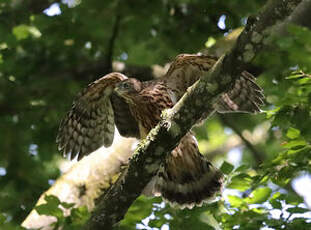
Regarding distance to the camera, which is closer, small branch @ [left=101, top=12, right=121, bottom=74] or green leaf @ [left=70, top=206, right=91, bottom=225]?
green leaf @ [left=70, top=206, right=91, bottom=225]

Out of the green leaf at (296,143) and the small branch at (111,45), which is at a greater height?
the small branch at (111,45)

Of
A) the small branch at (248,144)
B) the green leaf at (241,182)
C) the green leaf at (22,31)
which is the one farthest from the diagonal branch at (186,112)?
the small branch at (248,144)

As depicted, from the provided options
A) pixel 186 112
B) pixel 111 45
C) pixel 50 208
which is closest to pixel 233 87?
pixel 186 112

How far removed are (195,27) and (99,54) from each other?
6.56 ft

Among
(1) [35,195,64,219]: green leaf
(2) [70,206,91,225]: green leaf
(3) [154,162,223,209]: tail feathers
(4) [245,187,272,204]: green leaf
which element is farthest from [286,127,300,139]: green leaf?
(1) [35,195,64,219]: green leaf

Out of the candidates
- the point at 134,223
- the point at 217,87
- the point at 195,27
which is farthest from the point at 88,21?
the point at 217,87

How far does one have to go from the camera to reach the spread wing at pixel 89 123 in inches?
210

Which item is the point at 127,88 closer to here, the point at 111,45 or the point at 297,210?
the point at 111,45

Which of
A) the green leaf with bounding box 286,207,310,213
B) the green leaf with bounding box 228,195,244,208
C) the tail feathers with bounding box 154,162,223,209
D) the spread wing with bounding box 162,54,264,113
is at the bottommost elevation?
the green leaf with bounding box 286,207,310,213

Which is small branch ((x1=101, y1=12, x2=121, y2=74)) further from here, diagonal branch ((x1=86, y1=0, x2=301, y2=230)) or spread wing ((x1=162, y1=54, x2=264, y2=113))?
diagonal branch ((x1=86, y1=0, x2=301, y2=230))

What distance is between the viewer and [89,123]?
550 cm

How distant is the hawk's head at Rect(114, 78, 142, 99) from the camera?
16.9ft

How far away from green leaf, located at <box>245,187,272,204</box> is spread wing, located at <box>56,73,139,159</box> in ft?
5.67

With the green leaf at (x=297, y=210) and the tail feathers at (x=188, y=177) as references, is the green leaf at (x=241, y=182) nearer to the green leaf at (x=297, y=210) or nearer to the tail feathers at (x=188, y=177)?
the green leaf at (x=297, y=210)
